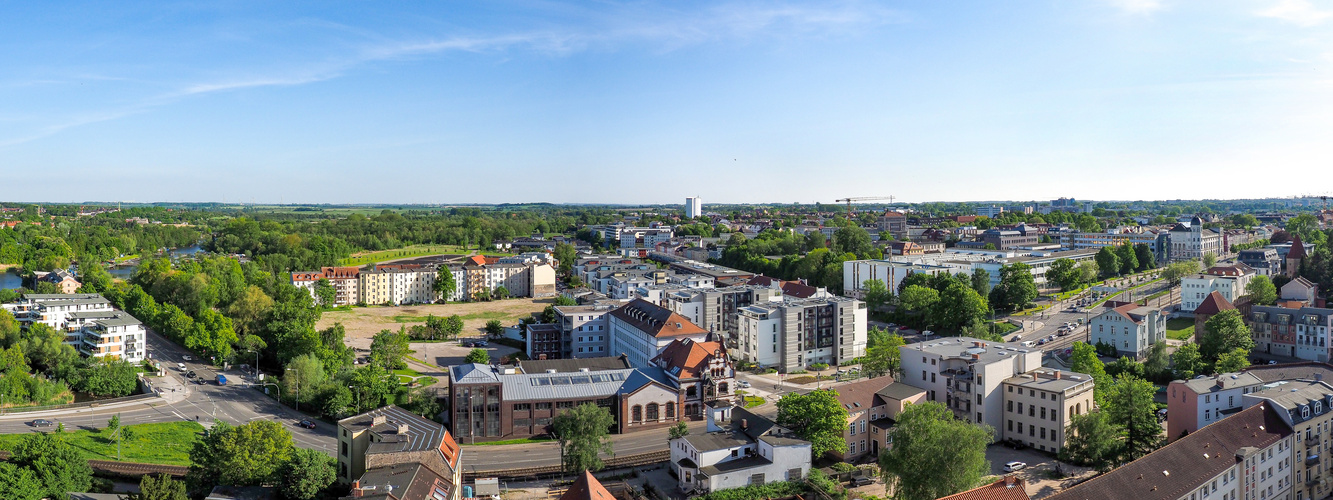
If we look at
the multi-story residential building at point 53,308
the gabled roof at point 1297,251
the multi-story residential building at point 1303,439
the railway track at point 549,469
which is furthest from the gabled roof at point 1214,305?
the multi-story residential building at point 53,308

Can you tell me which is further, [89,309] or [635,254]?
[635,254]

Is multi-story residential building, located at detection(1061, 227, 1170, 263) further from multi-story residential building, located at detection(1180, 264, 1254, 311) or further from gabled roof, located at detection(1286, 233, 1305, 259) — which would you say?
multi-story residential building, located at detection(1180, 264, 1254, 311)

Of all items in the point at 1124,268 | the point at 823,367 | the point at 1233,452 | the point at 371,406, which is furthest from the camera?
the point at 1124,268

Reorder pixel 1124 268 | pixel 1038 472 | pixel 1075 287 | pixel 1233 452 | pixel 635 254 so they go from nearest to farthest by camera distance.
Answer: pixel 1233 452 → pixel 1038 472 → pixel 1075 287 → pixel 1124 268 → pixel 635 254

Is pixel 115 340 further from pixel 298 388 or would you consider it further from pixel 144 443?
pixel 144 443

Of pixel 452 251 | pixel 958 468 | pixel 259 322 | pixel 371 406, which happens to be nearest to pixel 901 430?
pixel 958 468

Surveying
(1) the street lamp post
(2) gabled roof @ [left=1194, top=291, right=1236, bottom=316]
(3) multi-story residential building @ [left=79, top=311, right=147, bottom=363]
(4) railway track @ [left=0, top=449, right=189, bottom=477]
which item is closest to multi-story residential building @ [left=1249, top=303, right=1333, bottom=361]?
(2) gabled roof @ [left=1194, top=291, right=1236, bottom=316]

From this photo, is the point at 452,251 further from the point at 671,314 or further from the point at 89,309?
the point at 671,314

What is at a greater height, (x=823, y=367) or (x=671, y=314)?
(x=671, y=314)
